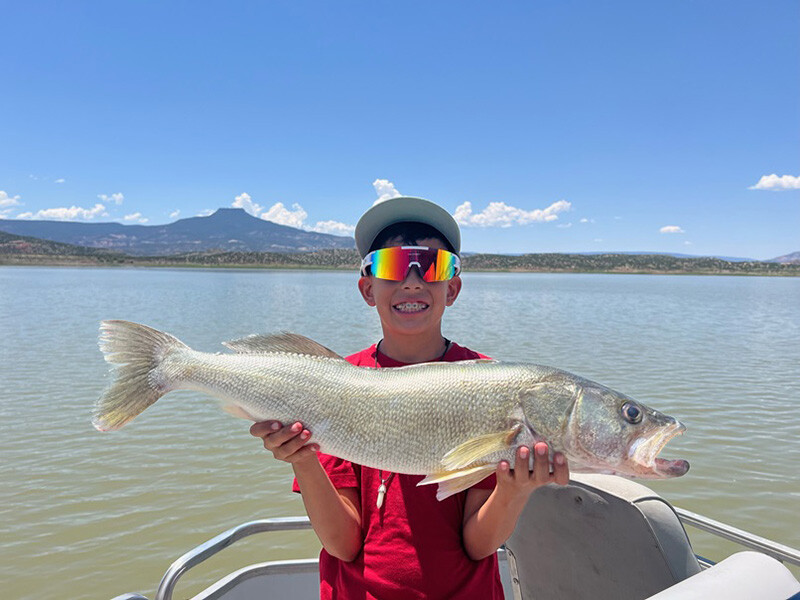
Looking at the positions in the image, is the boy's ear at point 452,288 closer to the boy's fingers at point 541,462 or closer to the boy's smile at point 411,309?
the boy's smile at point 411,309

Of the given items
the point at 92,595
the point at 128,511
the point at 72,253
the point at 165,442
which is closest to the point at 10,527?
the point at 128,511

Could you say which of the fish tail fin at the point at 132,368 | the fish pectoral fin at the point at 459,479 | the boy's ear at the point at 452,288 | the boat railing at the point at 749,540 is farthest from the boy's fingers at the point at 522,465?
the fish tail fin at the point at 132,368

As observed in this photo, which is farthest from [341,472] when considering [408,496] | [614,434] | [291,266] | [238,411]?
[291,266]

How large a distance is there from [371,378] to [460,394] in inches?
17.6

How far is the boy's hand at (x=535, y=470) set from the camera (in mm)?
2344

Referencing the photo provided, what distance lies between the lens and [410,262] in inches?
118

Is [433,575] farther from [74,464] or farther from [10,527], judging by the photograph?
[74,464]

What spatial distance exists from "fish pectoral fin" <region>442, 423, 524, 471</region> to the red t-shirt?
39 cm

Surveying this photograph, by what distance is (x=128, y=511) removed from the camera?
25.8 feet

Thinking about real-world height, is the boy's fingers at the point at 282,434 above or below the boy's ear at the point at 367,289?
below

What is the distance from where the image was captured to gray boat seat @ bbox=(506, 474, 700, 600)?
2627 mm

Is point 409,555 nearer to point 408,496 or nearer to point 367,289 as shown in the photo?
point 408,496

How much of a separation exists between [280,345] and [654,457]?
1.89 metres

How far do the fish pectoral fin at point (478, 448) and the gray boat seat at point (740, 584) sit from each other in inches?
30.9
